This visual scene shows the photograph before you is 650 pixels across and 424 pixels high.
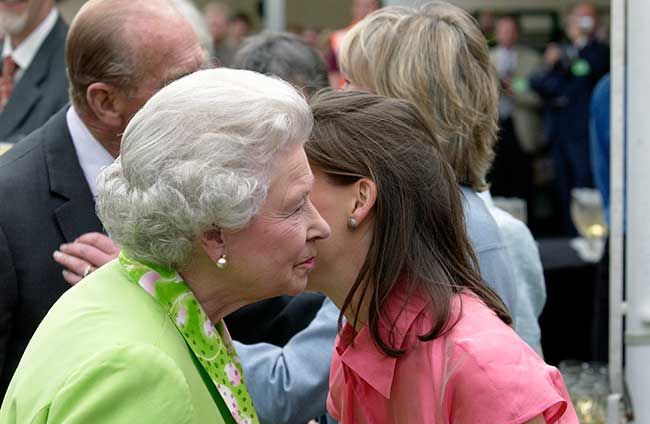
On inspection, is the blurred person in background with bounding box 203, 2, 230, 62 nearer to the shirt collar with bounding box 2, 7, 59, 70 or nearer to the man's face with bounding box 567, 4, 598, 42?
the man's face with bounding box 567, 4, 598, 42

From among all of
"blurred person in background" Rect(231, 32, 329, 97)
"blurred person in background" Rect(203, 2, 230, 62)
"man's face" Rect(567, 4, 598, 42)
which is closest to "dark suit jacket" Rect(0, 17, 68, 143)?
"blurred person in background" Rect(231, 32, 329, 97)

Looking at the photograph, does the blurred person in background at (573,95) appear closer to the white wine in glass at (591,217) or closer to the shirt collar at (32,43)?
the white wine in glass at (591,217)

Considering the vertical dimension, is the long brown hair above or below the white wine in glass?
above

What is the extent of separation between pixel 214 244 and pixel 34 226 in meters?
0.82

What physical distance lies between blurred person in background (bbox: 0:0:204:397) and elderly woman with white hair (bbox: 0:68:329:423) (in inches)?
23.0

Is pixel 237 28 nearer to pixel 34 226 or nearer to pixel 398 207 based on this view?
pixel 34 226

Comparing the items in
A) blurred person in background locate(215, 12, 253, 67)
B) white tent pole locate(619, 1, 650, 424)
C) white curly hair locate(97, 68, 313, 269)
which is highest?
white curly hair locate(97, 68, 313, 269)

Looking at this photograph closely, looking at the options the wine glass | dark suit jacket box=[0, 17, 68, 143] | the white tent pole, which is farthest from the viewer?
the wine glass

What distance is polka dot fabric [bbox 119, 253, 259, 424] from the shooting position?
1.74 m

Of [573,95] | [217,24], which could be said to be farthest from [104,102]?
[573,95]

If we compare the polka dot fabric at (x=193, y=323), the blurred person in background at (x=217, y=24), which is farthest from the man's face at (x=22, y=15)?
the blurred person in background at (x=217, y=24)

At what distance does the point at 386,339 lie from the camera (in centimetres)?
186

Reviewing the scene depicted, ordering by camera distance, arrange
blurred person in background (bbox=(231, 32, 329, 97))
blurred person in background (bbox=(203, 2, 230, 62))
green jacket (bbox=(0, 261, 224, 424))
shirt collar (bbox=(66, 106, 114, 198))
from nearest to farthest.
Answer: green jacket (bbox=(0, 261, 224, 424)) → shirt collar (bbox=(66, 106, 114, 198)) → blurred person in background (bbox=(231, 32, 329, 97)) → blurred person in background (bbox=(203, 2, 230, 62))

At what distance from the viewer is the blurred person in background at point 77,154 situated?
2385 mm
